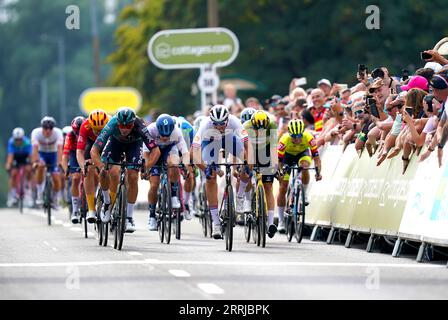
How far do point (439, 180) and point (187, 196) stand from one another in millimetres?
9015

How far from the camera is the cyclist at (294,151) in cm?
2194

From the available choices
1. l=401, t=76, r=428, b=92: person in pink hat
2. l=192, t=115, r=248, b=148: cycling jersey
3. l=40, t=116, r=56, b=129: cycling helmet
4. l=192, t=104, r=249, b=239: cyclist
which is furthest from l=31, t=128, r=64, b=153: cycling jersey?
l=401, t=76, r=428, b=92: person in pink hat

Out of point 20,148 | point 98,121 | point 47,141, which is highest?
point 98,121

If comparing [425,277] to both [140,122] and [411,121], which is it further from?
[140,122]

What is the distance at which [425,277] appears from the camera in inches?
606

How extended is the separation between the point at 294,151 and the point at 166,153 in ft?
5.82

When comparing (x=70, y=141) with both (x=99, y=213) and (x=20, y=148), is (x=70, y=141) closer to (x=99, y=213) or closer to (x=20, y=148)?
(x=99, y=213)

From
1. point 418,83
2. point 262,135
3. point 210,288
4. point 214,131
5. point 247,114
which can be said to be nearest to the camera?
point 210,288

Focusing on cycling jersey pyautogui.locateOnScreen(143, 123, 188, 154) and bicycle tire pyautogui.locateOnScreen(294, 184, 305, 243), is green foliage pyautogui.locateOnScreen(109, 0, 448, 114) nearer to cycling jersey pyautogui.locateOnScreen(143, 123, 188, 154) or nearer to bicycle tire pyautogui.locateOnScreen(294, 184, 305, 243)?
cycling jersey pyautogui.locateOnScreen(143, 123, 188, 154)

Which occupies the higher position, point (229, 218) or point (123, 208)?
point (123, 208)

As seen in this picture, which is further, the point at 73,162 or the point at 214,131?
the point at 73,162

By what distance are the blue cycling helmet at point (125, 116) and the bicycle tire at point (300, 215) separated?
307 cm

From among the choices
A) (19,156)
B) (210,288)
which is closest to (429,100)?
(210,288)

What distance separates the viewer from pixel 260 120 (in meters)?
20.7
